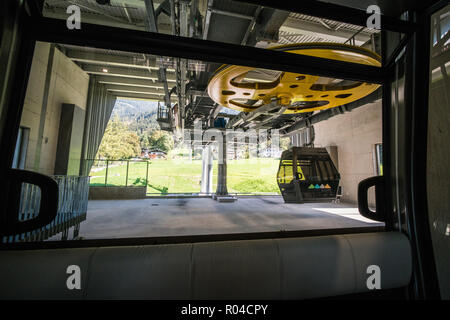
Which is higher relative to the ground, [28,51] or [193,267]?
[28,51]

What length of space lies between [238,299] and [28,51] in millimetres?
1427

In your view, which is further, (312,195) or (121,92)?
(121,92)

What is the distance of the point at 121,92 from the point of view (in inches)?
287

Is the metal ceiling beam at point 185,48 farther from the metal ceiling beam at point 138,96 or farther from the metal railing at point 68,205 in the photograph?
the metal ceiling beam at point 138,96

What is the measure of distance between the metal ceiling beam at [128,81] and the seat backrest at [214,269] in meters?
6.56

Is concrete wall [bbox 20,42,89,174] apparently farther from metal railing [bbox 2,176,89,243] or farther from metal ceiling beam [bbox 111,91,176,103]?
metal railing [bbox 2,176,89,243]

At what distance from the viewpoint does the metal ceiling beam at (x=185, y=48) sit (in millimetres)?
818

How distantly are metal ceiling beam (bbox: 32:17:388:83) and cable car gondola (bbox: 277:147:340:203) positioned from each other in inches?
154

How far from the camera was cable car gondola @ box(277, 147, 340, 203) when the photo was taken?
4.77 meters

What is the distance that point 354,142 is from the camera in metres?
7.52

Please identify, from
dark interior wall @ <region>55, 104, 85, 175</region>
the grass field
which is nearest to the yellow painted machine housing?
the grass field

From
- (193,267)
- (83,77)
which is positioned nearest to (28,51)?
(193,267)

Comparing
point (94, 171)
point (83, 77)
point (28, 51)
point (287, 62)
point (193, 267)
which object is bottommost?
point (193, 267)

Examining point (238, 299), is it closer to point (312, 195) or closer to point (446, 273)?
point (446, 273)
